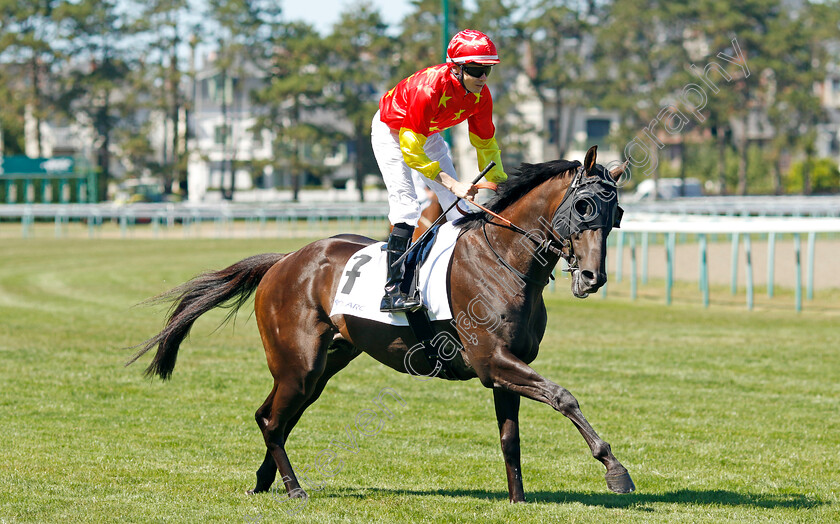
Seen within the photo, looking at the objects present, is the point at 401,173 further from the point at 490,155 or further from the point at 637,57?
the point at 637,57

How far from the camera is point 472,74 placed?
16.3 feet

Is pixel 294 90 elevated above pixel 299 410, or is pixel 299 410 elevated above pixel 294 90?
pixel 294 90

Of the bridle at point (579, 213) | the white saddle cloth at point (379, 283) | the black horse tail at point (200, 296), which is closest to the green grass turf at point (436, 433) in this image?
the black horse tail at point (200, 296)

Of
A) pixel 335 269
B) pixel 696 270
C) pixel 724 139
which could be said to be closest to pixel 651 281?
pixel 696 270

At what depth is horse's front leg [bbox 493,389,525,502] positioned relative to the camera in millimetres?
4859

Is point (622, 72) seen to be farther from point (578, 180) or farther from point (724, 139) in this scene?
point (578, 180)

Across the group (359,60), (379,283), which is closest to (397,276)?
(379,283)

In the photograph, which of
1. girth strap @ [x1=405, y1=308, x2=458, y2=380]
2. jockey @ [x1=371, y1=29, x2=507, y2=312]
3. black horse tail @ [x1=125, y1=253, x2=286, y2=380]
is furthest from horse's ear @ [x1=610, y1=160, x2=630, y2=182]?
black horse tail @ [x1=125, y1=253, x2=286, y2=380]

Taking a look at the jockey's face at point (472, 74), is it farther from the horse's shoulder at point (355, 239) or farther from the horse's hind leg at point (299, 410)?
the horse's hind leg at point (299, 410)

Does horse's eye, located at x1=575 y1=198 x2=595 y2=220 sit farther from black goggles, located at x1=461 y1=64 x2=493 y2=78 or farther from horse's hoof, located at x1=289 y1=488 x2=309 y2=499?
horse's hoof, located at x1=289 y1=488 x2=309 y2=499

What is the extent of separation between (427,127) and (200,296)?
1785 mm

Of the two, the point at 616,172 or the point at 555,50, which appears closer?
the point at 616,172

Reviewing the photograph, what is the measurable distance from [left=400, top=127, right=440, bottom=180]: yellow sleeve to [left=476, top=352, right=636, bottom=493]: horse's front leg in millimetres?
985

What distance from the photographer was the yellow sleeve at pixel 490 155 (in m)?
5.36
